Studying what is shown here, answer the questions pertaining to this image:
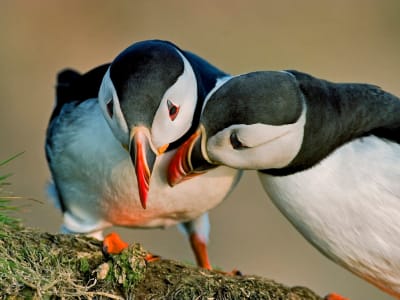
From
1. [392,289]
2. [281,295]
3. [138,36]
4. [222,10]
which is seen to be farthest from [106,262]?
[222,10]

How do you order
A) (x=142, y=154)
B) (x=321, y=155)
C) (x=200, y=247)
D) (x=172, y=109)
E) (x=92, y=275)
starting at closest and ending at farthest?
(x=92, y=275), (x=142, y=154), (x=172, y=109), (x=321, y=155), (x=200, y=247)

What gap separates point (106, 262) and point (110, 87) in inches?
38.6

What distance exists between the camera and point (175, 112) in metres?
5.25

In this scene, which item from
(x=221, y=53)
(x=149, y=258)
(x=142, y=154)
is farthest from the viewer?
(x=221, y=53)

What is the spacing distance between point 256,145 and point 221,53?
926 centimetres

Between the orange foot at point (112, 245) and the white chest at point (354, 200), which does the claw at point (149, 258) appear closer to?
the orange foot at point (112, 245)

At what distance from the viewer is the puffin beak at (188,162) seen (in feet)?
17.2

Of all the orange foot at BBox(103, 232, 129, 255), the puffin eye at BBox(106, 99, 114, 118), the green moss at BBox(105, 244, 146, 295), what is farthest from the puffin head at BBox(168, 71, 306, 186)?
the green moss at BBox(105, 244, 146, 295)

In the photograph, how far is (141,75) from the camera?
16.8 ft

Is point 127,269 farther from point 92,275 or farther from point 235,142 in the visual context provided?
point 235,142

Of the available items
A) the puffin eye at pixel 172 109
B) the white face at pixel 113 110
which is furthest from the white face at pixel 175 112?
the white face at pixel 113 110

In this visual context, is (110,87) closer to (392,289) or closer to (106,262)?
(106,262)

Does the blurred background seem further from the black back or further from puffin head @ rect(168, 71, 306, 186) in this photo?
puffin head @ rect(168, 71, 306, 186)

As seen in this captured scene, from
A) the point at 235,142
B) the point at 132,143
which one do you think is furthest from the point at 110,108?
the point at 235,142
